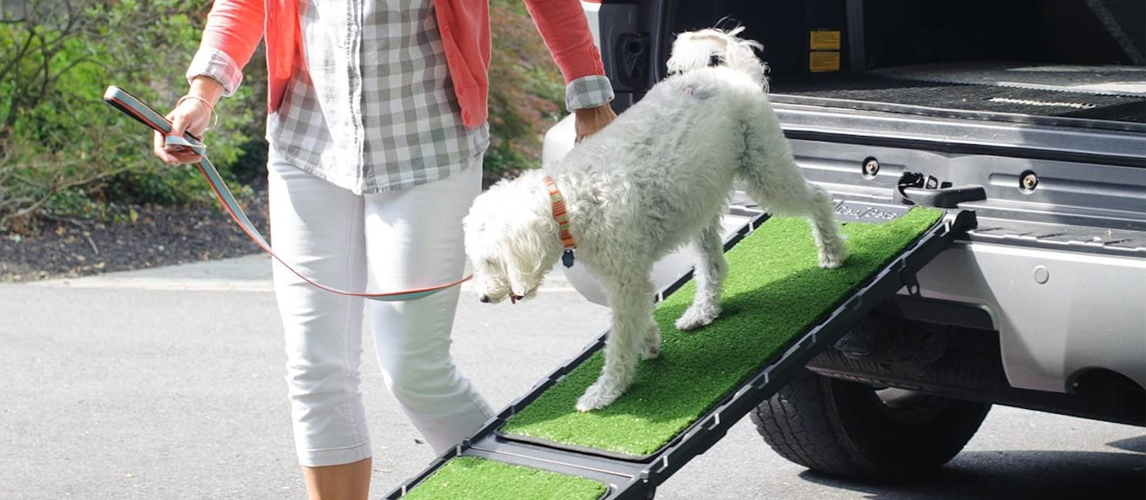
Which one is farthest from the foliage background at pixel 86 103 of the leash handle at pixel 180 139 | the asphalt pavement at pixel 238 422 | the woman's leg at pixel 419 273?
the woman's leg at pixel 419 273

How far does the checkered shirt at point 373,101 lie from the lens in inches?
132

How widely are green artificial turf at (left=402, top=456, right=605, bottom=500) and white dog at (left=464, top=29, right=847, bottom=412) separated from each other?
1.05 feet

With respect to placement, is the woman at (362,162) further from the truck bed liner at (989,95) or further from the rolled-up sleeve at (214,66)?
the truck bed liner at (989,95)

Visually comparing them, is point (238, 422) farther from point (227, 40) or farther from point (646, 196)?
point (646, 196)

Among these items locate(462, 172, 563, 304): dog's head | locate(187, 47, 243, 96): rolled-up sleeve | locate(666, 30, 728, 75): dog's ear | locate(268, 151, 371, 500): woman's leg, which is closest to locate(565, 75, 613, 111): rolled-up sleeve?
locate(462, 172, 563, 304): dog's head

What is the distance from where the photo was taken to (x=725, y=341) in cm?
396

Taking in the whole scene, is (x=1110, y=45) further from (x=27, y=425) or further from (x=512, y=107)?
(x=512, y=107)

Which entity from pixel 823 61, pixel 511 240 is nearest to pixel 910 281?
pixel 511 240

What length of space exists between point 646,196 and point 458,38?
2.08ft

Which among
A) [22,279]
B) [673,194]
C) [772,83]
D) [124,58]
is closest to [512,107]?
[124,58]

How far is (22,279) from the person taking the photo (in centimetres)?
870

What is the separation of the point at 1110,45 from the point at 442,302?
4.50 metres

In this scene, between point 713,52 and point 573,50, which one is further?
point 713,52

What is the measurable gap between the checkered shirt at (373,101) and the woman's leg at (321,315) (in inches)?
2.9
